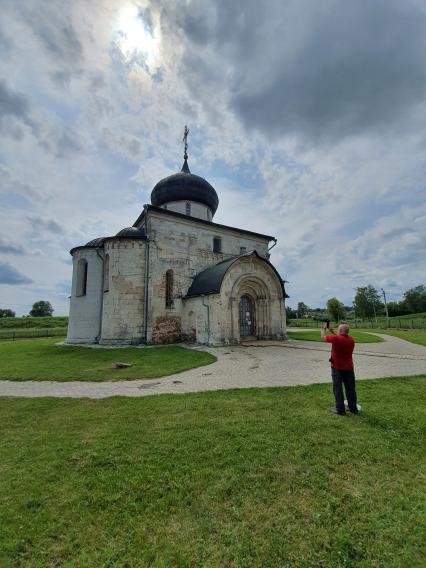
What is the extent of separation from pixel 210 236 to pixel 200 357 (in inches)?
434

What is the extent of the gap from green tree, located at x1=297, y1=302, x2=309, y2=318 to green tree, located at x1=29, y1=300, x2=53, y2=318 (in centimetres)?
7469

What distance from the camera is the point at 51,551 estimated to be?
2.32m

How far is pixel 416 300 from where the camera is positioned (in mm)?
69062

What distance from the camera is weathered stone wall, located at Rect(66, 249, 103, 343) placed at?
18.9 m

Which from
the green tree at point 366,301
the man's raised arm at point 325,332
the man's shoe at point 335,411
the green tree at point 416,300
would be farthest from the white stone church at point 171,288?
the green tree at point 416,300

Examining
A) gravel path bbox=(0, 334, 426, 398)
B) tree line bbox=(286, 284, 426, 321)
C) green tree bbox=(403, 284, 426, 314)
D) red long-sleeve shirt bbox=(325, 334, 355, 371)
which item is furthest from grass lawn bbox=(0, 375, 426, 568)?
green tree bbox=(403, 284, 426, 314)

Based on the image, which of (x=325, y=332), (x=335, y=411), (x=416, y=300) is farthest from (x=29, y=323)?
(x=416, y=300)

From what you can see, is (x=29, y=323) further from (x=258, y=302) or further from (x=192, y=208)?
(x=258, y=302)

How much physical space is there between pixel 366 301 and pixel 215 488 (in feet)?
207

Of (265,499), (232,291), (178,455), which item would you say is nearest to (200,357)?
(232,291)

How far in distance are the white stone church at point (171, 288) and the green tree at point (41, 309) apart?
69.2 m

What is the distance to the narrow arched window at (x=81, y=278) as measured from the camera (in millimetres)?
19895

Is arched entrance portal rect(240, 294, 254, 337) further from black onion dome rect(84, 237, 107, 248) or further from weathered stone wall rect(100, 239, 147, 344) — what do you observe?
black onion dome rect(84, 237, 107, 248)

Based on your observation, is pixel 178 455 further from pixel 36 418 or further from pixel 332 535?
pixel 36 418
